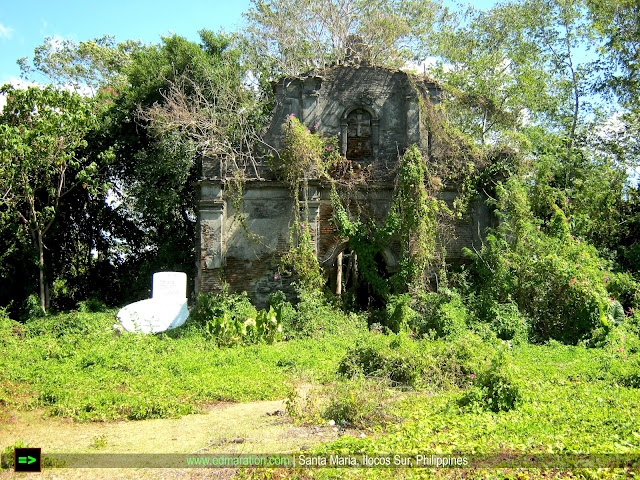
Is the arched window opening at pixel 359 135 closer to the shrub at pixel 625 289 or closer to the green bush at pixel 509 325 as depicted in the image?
the green bush at pixel 509 325

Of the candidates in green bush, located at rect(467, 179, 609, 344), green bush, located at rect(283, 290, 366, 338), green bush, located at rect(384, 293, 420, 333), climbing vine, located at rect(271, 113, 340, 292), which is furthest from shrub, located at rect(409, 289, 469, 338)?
→ climbing vine, located at rect(271, 113, 340, 292)

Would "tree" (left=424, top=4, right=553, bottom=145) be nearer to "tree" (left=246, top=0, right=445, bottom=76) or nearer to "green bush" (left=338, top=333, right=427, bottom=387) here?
"tree" (left=246, top=0, right=445, bottom=76)

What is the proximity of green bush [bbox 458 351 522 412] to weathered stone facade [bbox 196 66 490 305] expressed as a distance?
779 centimetres

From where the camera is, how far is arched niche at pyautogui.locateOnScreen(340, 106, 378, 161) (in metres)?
15.1

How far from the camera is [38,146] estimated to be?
600 inches

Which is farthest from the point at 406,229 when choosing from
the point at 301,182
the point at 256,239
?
the point at 256,239

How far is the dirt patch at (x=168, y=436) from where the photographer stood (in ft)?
16.8

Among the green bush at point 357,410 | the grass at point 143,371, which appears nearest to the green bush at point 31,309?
the grass at point 143,371

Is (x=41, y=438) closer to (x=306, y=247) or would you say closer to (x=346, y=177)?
(x=306, y=247)

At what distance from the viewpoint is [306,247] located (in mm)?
13617

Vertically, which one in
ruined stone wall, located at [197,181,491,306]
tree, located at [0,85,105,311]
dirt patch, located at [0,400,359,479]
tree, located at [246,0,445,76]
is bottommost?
dirt patch, located at [0,400,359,479]

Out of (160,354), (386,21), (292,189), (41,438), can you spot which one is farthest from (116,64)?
(41,438)

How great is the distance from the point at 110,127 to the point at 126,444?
14.1 metres

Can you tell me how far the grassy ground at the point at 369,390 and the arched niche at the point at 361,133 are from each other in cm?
554
